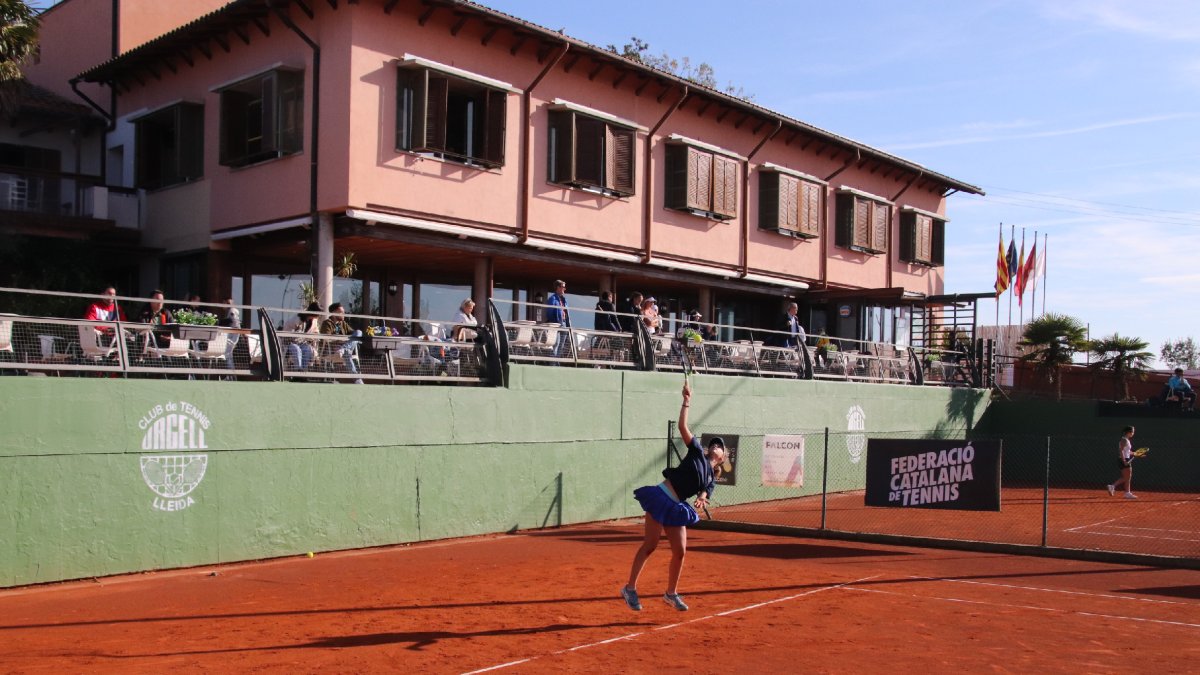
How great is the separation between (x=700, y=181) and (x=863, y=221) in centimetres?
796

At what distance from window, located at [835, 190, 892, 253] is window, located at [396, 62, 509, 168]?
13212 millimetres

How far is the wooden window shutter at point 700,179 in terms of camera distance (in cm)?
2548

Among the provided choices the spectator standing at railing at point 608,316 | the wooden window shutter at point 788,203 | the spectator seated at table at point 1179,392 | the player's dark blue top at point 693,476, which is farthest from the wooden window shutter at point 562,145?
the spectator seated at table at point 1179,392

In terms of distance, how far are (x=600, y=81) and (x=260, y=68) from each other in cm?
717

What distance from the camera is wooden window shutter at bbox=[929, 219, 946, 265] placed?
35.2m

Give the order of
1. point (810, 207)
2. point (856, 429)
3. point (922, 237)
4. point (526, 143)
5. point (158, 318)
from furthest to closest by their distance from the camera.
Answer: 1. point (922, 237)
2. point (810, 207)
3. point (856, 429)
4. point (526, 143)
5. point (158, 318)

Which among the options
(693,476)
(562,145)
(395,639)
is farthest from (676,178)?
(395,639)

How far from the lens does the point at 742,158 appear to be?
1086 inches

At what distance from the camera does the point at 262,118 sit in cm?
2034

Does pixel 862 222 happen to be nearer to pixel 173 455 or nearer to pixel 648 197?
pixel 648 197

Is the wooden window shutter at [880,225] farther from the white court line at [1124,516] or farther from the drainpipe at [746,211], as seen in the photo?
the white court line at [1124,516]

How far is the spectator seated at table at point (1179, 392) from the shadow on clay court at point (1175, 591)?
749 inches

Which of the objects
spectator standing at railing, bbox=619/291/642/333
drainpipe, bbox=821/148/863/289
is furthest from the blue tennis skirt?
drainpipe, bbox=821/148/863/289

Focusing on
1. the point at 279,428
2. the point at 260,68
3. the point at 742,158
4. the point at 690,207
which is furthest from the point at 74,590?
the point at 742,158
